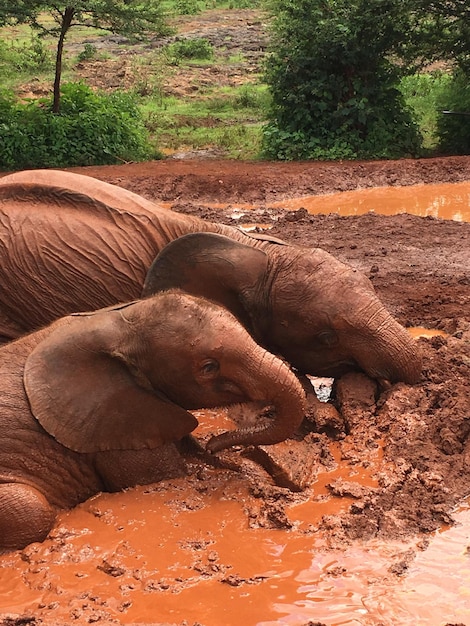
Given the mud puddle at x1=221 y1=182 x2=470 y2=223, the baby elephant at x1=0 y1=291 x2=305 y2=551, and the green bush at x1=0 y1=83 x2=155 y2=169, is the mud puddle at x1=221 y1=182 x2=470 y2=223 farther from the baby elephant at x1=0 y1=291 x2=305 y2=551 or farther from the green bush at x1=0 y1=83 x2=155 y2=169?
the baby elephant at x1=0 y1=291 x2=305 y2=551

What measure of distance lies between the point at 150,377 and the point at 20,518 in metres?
1.04

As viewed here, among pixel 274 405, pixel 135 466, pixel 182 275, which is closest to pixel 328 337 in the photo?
pixel 182 275

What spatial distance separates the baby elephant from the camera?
5.09 metres

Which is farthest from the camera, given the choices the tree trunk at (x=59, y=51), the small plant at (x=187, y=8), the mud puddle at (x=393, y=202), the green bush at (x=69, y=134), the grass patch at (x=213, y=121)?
the small plant at (x=187, y=8)

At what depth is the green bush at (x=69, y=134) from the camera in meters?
19.8

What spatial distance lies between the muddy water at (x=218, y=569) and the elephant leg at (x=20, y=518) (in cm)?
8

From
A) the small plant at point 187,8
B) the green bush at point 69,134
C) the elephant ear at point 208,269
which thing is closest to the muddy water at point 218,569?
the elephant ear at point 208,269

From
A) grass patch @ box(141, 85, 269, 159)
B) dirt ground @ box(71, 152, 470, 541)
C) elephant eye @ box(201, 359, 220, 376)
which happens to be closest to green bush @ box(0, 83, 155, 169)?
dirt ground @ box(71, 152, 470, 541)

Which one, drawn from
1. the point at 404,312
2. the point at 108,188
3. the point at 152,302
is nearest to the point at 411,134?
the point at 404,312

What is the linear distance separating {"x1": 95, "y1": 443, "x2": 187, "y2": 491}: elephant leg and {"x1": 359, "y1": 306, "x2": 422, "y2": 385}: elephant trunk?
→ 5.07 feet

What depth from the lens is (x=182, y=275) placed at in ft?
20.4

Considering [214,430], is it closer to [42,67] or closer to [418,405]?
[418,405]

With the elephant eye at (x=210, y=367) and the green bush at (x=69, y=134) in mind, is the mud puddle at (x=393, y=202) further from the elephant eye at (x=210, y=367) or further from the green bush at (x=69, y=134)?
the elephant eye at (x=210, y=367)

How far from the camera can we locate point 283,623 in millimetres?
4344
